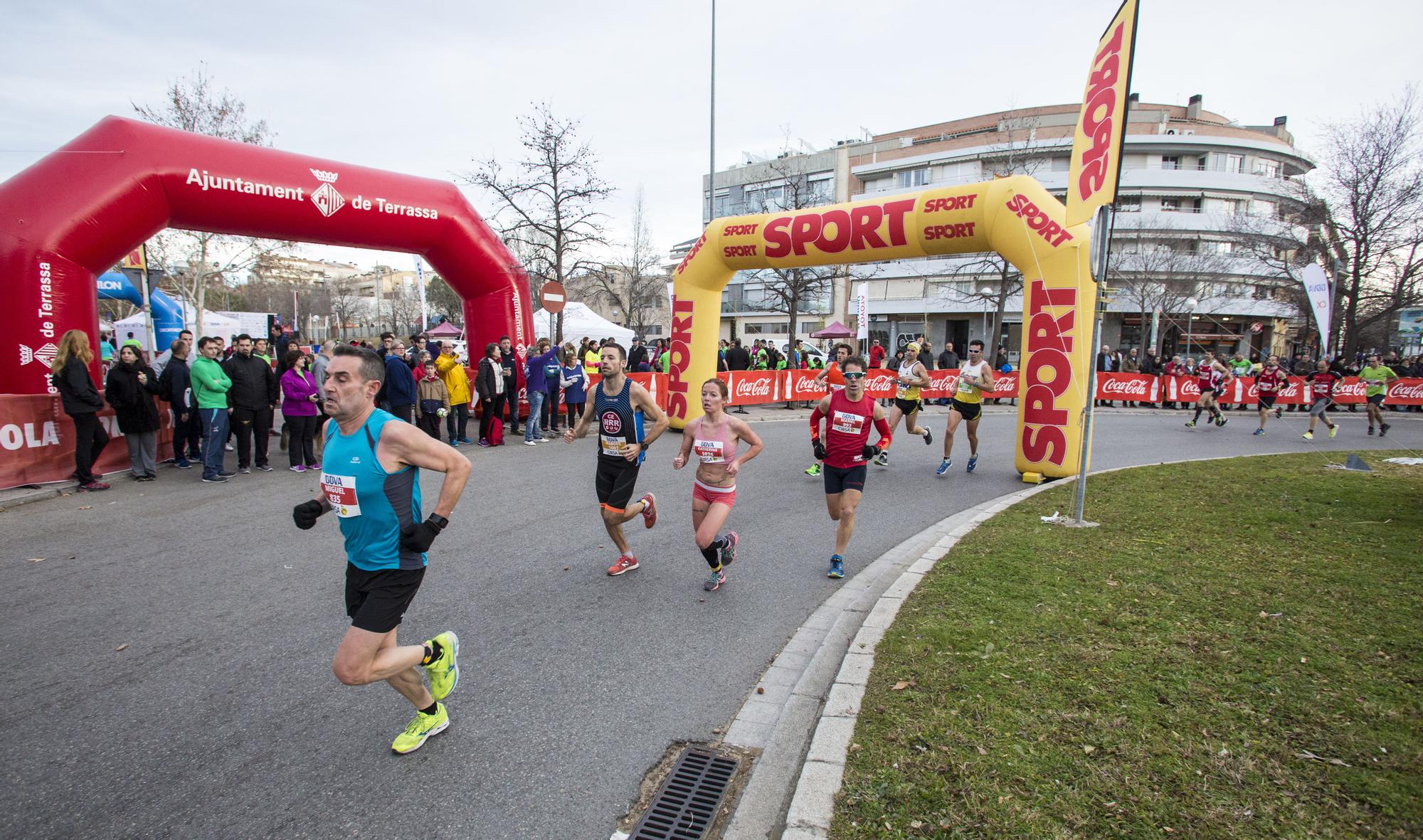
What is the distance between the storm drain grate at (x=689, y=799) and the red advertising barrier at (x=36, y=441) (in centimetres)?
965

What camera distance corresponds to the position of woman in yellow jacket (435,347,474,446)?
38.9 ft

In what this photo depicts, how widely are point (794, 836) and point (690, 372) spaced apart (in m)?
11.2

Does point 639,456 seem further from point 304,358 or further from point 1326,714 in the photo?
point 304,358

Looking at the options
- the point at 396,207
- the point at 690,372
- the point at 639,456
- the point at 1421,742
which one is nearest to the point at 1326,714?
the point at 1421,742

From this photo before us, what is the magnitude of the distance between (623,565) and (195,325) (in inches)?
975

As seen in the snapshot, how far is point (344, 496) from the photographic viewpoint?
3059mm

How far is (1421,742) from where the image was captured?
2.94 metres

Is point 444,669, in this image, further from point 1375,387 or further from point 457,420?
point 1375,387

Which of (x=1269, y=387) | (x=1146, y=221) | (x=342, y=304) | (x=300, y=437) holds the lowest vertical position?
(x=300, y=437)

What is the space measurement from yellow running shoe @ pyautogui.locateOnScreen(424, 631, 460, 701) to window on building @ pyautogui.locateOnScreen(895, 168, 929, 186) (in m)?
50.2

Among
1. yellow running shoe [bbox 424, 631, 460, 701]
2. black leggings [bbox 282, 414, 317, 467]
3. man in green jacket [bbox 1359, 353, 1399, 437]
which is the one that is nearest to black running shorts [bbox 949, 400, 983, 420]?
yellow running shoe [bbox 424, 631, 460, 701]

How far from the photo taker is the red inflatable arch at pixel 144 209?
8.40 metres

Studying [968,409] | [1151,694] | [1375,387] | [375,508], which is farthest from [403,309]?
[1151,694]

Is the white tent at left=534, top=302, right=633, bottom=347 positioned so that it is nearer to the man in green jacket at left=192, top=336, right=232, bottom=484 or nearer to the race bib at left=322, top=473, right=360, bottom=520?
the man in green jacket at left=192, top=336, right=232, bottom=484
